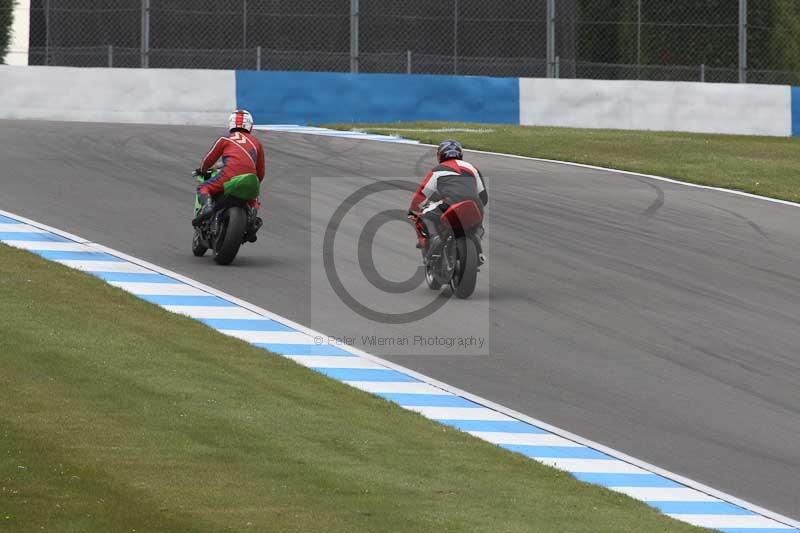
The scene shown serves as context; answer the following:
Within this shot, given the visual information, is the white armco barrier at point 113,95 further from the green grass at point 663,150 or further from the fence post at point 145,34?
the green grass at point 663,150

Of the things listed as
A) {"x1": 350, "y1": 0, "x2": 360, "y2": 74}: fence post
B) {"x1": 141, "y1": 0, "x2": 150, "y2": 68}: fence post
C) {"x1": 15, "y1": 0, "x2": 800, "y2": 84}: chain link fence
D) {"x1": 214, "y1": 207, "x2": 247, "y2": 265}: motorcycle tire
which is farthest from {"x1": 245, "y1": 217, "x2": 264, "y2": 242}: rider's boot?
{"x1": 350, "y1": 0, "x2": 360, "y2": 74}: fence post

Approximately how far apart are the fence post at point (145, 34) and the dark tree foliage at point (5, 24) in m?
3.23

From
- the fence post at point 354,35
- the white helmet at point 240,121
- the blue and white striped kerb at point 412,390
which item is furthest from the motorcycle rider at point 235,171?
the fence post at point 354,35

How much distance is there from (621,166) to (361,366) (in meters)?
13.2

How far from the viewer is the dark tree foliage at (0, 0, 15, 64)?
3040 cm

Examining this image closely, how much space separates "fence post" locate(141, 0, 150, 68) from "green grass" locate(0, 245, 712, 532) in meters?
17.3

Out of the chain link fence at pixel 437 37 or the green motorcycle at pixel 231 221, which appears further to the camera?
the chain link fence at pixel 437 37

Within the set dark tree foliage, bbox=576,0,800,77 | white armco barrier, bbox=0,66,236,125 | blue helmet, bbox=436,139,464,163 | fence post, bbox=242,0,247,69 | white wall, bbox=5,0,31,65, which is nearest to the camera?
blue helmet, bbox=436,139,464,163

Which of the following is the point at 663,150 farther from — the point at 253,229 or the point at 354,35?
the point at 253,229

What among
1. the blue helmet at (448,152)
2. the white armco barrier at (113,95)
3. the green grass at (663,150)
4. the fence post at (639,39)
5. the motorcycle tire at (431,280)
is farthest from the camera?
the fence post at (639,39)

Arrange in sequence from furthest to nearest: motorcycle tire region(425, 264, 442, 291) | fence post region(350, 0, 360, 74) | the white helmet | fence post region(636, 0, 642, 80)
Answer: fence post region(636, 0, 642, 80) < fence post region(350, 0, 360, 74) < the white helmet < motorcycle tire region(425, 264, 442, 291)

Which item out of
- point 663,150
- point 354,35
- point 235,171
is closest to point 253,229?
point 235,171

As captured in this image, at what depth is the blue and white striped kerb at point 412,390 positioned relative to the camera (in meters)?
9.23

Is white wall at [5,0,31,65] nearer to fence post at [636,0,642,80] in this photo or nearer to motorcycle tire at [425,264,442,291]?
fence post at [636,0,642,80]
